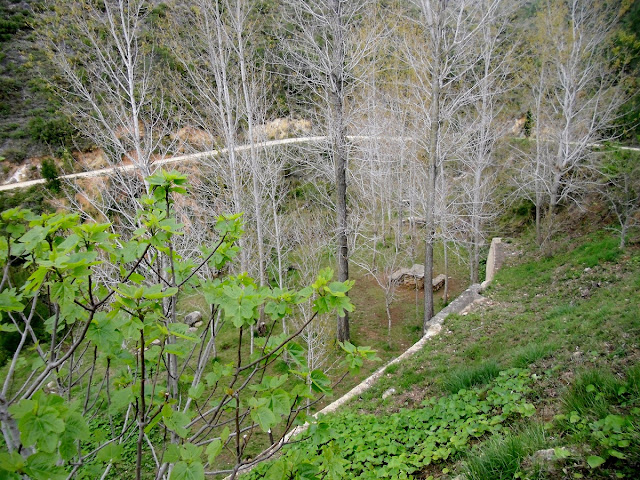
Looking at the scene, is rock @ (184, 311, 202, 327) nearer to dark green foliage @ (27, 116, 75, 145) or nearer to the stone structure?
the stone structure

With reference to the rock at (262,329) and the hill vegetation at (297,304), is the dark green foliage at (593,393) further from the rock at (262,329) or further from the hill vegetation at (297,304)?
the rock at (262,329)

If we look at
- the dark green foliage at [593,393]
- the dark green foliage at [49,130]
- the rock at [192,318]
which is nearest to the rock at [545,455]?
the dark green foliage at [593,393]

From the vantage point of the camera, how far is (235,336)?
1205 cm

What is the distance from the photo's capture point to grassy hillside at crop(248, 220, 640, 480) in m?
2.33

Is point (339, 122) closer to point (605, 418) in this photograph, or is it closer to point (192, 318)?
point (605, 418)

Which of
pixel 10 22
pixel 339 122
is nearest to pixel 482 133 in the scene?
pixel 339 122

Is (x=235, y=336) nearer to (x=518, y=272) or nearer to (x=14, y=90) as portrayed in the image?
(x=518, y=272)

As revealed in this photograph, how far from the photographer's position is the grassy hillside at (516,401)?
7.66 feet

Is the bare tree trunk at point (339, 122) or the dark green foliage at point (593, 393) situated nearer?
the dark green foliage at point (593, 393)

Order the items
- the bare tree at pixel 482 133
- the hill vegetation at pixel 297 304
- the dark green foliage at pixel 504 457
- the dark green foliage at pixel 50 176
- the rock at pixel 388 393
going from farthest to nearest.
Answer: the dark green foliage at pixel 50 176 < the bare tree at pixel 482 133 < the rock at pixel 388 393 < the dark green foliage at pixel 504 457 < the hill vegetation at pixel 297 304

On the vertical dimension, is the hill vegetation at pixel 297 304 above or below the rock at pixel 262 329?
above

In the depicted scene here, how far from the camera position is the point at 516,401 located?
3.56 m

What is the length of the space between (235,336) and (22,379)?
227 inches

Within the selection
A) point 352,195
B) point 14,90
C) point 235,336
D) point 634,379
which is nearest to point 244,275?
point 634,379
